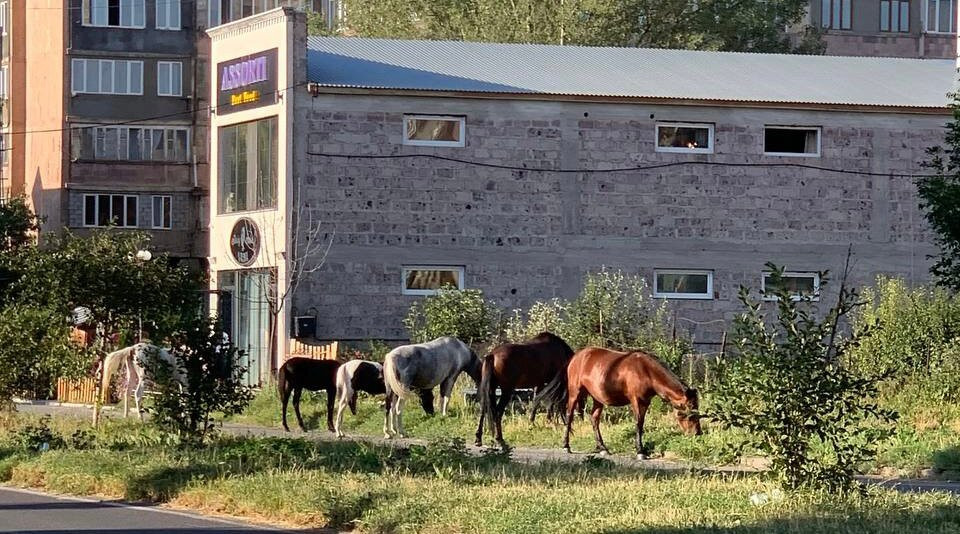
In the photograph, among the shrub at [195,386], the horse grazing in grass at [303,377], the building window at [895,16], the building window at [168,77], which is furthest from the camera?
the building window at [895,16]

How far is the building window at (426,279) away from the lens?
4097cm

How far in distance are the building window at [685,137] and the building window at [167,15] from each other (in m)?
31.9

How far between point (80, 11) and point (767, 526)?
58.2 metres

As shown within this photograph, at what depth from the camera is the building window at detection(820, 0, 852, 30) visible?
89500 mm

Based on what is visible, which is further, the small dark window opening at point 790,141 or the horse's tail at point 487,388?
the small dark window opening at point 790,141

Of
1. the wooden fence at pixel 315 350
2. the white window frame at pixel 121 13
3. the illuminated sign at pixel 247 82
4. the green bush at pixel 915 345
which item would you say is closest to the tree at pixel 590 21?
the white window frame at pixel 121 13

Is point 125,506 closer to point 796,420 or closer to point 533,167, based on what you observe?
point 796,420

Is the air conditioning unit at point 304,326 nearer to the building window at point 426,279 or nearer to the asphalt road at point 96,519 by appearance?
the building window at point 426,279

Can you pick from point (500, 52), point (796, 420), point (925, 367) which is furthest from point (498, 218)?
point (796, 420)

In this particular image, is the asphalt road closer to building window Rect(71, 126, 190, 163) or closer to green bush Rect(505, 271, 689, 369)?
green bush Rect(505, 271, 689, 369)

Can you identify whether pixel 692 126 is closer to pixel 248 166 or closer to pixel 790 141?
pixel 790 141

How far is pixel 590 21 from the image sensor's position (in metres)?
64.3

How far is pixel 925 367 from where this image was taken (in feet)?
91.8

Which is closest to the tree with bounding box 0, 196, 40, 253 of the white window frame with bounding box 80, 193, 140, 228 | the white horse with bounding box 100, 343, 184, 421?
the white window frame with bounding box 80, 193, 140, 228
